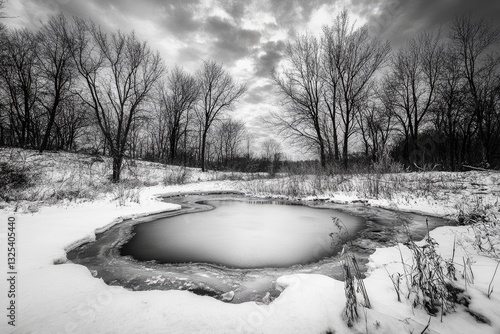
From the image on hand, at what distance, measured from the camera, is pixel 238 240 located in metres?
3.54

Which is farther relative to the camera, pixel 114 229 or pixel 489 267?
pixel 114 229

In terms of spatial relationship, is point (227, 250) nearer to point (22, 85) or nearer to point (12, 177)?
point (12, 177)

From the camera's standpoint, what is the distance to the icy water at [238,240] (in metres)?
2.79

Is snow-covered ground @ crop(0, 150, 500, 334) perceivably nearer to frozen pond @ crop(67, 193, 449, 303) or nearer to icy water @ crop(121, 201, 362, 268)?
frozen pond @ crop(67, 193, 449, 303)

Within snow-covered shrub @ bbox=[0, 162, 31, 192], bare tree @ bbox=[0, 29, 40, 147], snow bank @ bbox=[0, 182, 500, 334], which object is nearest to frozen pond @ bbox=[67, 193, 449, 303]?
snow bank @ bbox=[0, 182, 500, 334]

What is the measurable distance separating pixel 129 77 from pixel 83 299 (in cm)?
1712

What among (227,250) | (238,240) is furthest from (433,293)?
(238,240)

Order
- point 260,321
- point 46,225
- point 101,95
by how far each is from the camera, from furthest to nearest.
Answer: point 101,95, point 46,225, point 260,321

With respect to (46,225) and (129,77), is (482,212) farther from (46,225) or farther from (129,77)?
(129,77)

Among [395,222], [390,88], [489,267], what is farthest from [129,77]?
[390,88]

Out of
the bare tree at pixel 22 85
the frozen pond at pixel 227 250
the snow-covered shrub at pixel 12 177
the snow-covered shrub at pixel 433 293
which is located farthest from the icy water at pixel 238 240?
the bare tree at pixel 22 85

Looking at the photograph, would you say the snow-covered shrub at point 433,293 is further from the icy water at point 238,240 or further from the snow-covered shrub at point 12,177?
the snow-covered shrub at point 12,177

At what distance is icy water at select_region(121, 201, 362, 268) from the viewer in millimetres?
2793

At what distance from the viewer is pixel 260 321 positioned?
141cm
